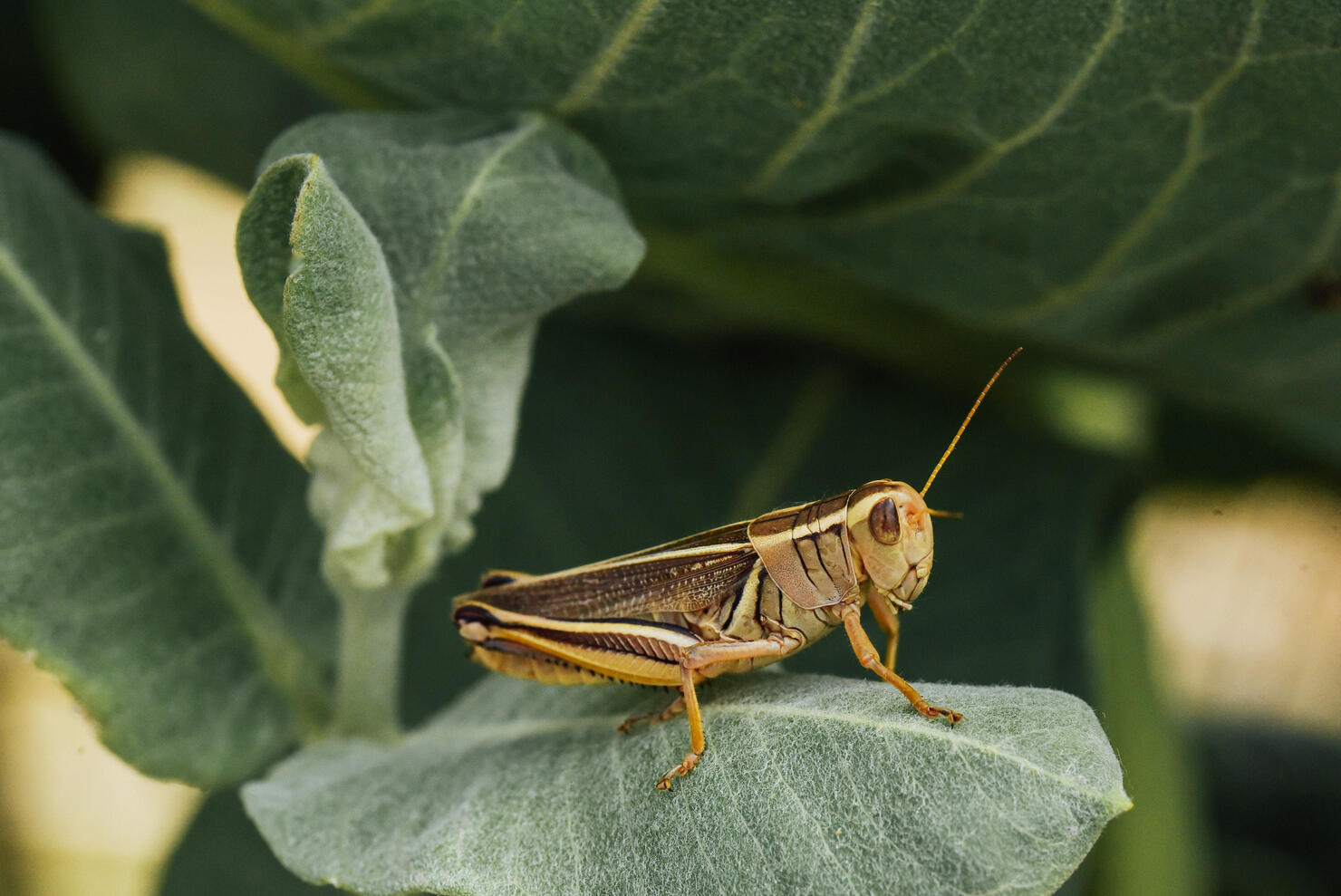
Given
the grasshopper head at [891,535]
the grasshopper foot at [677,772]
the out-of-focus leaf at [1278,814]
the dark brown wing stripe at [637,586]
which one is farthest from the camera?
the out-of-focus leaf at [1278,814]

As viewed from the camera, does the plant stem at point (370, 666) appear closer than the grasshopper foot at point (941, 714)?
No

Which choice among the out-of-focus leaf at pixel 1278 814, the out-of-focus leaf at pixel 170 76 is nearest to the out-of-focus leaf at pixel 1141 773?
the out-of-focus leaf at pixel 1278 814

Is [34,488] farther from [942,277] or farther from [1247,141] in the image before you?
[1247,141]

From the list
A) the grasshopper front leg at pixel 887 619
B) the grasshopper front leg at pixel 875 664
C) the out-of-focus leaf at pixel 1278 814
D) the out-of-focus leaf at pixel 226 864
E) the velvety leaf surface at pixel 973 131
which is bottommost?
the out-of-focus leaf at pixel 226 864

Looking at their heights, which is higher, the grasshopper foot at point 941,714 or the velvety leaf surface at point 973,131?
the velvety leaf surface at point 973,131

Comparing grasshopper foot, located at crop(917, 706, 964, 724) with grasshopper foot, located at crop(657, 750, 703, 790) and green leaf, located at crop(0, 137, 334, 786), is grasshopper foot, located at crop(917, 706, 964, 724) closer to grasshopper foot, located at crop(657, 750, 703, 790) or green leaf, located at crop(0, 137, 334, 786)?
grasshopper foot, located at crop(657, 750, 703, 790)

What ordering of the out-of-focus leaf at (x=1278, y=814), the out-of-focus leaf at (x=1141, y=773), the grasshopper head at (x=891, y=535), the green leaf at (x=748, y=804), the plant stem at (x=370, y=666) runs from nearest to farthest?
1. the green leaf at (x=748, y=804)
2. the grasshopper head at (x=891, y=535)
3. the plant stem at (x=370, y=666)
4. the out-of-focus leaf at (x=1141, y=773)
5. the out-of-focus leaf at (x=1278, y=814)

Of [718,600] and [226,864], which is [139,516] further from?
[226,864]

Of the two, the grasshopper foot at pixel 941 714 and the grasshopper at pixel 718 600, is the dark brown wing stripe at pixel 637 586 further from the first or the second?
the grasshopper foot at pixel 941 714

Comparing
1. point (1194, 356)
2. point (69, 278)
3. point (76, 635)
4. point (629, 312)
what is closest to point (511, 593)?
point (76, 635)
